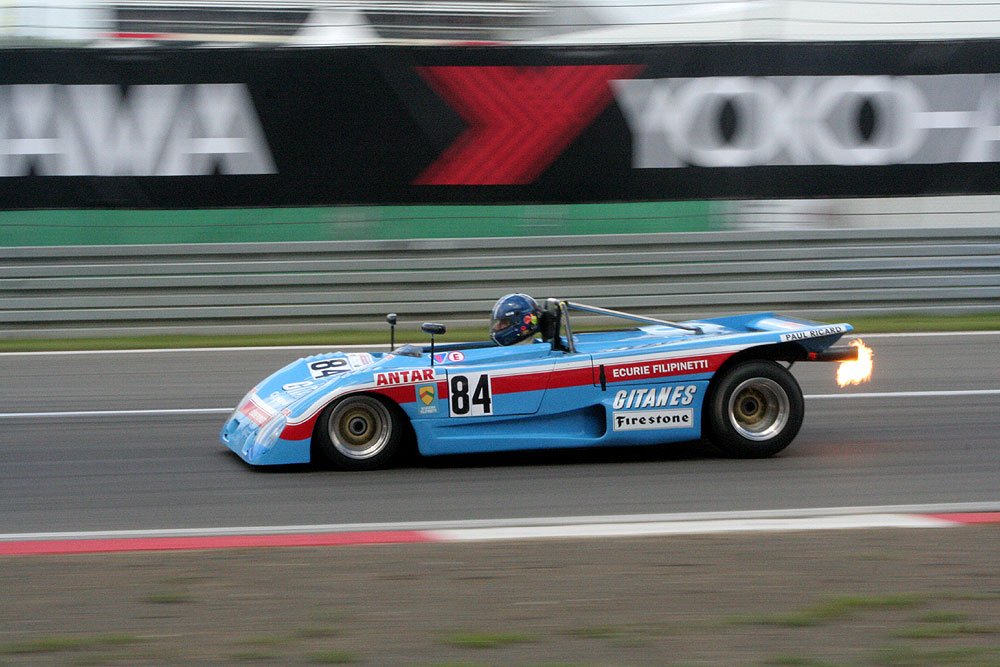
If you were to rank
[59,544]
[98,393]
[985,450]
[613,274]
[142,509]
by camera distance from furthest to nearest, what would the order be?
[613,274], [98,393], [985,450], [142,509], [59,544]

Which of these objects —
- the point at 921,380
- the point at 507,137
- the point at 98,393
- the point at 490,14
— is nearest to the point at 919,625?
the point at 921,380

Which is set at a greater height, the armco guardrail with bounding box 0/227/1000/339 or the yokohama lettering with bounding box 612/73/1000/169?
the yokohama lettering with bounding box 612/73/1000/169

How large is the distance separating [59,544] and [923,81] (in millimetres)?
10285

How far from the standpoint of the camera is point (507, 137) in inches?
474

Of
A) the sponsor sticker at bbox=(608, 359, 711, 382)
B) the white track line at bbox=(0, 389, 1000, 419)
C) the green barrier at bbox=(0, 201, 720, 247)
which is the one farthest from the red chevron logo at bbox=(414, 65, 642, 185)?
the sponsor sticker at bbox=(608, 359, 711, 382)

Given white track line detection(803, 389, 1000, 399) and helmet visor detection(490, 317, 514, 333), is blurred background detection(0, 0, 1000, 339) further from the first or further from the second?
helmet visor detection(490, 317, 514, 333)

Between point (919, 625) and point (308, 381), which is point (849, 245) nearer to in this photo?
point (308, 381)

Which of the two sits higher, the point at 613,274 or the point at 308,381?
the point at 613,274

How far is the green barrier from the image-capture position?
11758 millimetres

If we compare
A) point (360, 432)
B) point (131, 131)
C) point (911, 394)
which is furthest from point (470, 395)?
point (131, 131)

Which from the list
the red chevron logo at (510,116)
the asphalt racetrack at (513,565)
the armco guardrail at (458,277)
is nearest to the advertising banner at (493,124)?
the red chevron logo at (510,116)

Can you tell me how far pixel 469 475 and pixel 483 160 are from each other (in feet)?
20.0

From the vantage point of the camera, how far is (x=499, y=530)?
5.27 meters

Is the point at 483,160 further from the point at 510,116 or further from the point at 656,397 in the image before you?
the point at 656,397
